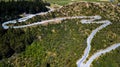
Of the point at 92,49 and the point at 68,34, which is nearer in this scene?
the point at 92,49

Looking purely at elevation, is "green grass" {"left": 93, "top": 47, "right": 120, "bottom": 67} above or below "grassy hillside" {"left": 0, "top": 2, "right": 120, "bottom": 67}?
above

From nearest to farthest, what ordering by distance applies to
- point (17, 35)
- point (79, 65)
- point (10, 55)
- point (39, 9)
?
point (79, 65), point (10, 55), point (17, 35), point (39, 9)

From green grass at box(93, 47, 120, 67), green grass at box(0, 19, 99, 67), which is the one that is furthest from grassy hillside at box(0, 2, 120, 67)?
green grass at box(93, 47, 120, 67)

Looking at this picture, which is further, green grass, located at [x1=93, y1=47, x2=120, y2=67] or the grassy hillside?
the grassy hillside

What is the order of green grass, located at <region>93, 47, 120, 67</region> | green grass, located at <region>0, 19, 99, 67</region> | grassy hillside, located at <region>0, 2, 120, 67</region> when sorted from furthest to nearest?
grassy hillside, located at <region>0, 2, 120, 67</region>
green grass, located at <region>0, 19, 99, 67</region>
green grass, located at <region>93, 47, 120, 67</region>

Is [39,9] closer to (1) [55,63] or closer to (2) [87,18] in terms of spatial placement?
(2) [87,18]

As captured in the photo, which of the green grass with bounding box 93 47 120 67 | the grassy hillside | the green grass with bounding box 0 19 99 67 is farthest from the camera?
the grassy hillside

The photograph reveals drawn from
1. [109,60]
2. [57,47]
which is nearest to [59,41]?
[57,47]

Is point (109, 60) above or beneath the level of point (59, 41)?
above

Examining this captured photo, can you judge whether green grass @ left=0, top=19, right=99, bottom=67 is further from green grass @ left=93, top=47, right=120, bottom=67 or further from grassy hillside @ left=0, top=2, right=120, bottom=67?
green grass @ left=93, top=47, right=120, bottom=67

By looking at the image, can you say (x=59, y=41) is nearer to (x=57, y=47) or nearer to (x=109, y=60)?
(x=57, y=47)

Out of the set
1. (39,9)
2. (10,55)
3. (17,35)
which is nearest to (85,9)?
(39,9)
